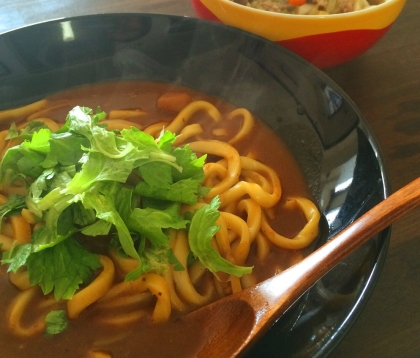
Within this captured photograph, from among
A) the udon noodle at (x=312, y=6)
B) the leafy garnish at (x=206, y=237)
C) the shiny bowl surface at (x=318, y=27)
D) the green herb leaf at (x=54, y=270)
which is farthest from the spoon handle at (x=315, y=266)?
the udon noodle at (x=312, y=6)

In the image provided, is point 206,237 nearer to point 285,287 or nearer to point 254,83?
point 285,287

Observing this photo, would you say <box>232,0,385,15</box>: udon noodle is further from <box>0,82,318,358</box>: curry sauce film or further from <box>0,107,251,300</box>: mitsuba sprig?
<box>0,107,251,300</box>: mitsuba sprig

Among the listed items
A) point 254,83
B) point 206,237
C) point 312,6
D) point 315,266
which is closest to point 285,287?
point 315,266

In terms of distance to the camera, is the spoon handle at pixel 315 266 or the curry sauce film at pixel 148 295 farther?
the curry sauce film at pixel 148 295

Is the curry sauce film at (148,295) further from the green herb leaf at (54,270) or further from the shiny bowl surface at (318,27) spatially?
the shiny bowl surface at (318,27)

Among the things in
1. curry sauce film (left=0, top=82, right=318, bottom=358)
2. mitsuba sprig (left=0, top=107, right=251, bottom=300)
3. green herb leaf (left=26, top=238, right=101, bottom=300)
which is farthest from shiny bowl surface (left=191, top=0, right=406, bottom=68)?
green herb leaf (left=26, top=238, right=101, bottom=300)

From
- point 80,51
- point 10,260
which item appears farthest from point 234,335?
point 80,51
